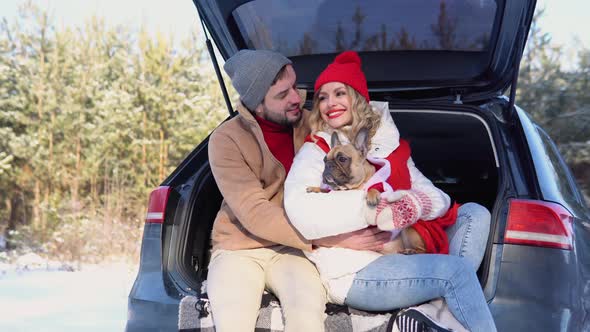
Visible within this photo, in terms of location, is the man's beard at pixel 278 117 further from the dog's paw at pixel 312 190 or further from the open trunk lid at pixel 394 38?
the open trunk lid at pixel 394 38

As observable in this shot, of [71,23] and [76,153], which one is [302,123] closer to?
[76,153]

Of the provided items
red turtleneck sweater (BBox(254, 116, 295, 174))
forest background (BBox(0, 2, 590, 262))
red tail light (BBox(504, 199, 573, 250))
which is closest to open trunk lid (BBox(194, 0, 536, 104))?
red turtleneck sweater (BBox(254, 116, 295, 174))

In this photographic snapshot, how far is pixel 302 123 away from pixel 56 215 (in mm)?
11483

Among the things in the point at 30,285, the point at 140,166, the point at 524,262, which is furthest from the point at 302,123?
the point at 140,166

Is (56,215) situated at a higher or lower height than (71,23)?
lower

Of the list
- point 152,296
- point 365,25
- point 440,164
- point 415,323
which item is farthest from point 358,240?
point 440,164

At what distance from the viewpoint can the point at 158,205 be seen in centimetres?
276

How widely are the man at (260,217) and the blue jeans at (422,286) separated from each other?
0.40ft

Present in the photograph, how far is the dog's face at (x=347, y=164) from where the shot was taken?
2.33m

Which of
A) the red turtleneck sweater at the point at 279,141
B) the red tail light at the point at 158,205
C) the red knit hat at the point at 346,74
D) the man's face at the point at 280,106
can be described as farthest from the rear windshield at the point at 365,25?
the red tail light at the point at 158,205

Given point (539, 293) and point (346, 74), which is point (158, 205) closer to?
point (346, 74)

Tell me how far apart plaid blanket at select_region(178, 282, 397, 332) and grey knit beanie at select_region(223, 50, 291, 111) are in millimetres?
847

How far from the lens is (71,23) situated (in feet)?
52.2

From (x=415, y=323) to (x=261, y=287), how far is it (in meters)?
0.58
